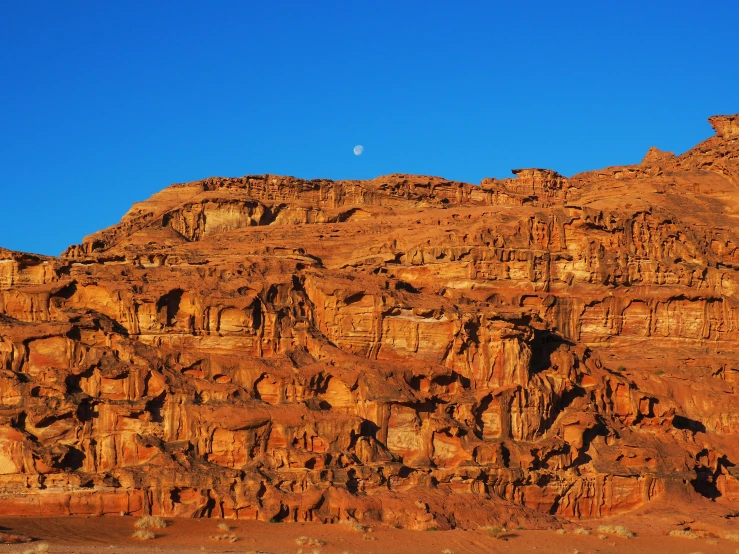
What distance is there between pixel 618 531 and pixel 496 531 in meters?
6.16

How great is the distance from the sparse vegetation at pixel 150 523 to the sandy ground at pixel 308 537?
0.27 meters

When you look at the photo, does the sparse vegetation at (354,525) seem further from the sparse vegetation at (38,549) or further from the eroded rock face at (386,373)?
the sparse vegetation at (38,549)

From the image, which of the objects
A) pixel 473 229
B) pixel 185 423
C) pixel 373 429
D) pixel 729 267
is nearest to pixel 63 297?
pixel 185 423

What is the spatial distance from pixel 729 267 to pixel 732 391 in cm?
1003

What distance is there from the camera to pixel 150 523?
4344 centimetres

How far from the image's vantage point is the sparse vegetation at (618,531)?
50312mm

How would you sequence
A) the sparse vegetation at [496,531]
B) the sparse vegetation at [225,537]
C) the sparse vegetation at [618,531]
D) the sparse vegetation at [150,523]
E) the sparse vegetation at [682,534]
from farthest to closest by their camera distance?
the sparse vegetation at [682,534]
the sparse vegetation at [618,531]
the sparse vegetation at [496,531]
the sparse vegetation at [150,523]
the sparse vegetation at [225,537]

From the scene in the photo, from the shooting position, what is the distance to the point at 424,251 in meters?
67.7

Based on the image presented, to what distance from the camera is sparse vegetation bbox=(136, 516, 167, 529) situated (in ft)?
142

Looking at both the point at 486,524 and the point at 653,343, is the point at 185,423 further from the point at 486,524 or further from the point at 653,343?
the point at 653,343

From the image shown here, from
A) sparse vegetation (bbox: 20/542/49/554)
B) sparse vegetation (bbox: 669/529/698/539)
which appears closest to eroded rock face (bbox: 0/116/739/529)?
sparse vegetation (bbox: 669/529/698/539)

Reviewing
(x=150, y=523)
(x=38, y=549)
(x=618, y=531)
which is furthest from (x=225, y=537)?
(x=618, y=531)

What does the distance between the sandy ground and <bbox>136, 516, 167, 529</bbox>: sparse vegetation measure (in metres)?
0.27

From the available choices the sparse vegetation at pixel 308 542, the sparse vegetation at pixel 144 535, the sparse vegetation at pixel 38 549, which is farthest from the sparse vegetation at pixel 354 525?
the sparse vegetation at pixel 38 549
